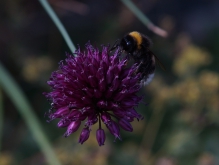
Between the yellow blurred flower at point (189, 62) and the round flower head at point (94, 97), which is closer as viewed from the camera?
the round flower head at point (94, 97)

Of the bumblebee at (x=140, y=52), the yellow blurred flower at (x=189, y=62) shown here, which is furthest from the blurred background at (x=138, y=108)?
the bumblebee at (x=140, y=52)

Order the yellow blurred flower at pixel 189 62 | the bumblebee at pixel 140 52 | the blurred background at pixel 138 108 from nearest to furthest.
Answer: the bumblebee at pixel 140 52 < the blurred background at pixel 138 108 < the yellow blurred flower at pixel 189 62

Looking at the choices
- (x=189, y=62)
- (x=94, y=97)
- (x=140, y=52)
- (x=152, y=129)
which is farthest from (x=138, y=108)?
(x=94, y=97)

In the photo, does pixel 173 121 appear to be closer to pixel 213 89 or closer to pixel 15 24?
pixel 213 89

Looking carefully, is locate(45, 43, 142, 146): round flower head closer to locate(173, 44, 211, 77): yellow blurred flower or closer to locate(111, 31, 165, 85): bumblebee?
locate(111, 31, 165, 85): bumblebee

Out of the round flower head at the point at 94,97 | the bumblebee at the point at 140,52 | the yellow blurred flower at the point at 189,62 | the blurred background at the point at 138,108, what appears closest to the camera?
the round flower head at the point at 94,97

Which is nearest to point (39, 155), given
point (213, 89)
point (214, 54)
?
point (213, 89)

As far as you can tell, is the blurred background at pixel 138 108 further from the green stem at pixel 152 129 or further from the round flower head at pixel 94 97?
the round flower head at pixel 94 97
